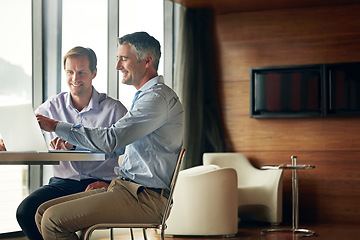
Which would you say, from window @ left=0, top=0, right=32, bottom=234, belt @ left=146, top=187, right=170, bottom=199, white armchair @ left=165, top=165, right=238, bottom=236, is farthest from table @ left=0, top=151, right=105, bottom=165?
white armchair @ left=165, top=165, right=238, bottom=236

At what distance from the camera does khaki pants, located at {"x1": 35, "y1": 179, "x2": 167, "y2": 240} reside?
→ 2338 millimetres

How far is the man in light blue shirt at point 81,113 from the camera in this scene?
123 inches

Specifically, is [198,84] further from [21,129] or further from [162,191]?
[21,129]

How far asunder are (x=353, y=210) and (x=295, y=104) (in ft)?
4.71

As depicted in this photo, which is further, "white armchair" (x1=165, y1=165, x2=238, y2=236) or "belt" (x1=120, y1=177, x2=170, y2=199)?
"white armchair" (x1=165, y1=165, x2=238, y2=236)

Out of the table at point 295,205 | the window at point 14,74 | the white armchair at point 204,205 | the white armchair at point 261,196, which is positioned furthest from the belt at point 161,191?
the white armchair at point 261,196

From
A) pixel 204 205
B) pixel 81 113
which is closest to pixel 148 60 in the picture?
pixel 81 113

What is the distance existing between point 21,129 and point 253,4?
5.26 meters

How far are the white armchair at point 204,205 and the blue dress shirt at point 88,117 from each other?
99.6 inches

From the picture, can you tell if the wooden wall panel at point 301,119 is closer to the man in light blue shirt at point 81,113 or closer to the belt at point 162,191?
the man in light blue shirt at point 81,113

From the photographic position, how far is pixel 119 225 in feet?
8.02

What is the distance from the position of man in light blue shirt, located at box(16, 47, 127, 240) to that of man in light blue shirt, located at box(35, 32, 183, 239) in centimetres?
44

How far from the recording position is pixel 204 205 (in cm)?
566

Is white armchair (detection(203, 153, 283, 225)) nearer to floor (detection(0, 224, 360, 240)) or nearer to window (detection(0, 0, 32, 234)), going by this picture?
floor (detection(0, 224, 360, 240))
